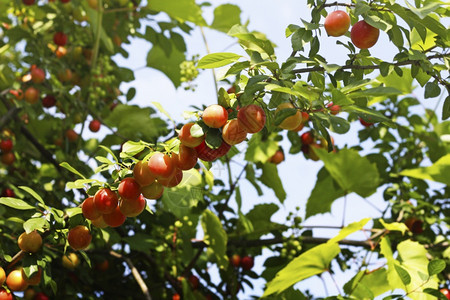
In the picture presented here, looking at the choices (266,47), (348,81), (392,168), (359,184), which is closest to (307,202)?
(359,184)

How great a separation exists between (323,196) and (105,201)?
113 centimetres

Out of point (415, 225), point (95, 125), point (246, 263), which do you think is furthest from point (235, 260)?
point (95, 125)

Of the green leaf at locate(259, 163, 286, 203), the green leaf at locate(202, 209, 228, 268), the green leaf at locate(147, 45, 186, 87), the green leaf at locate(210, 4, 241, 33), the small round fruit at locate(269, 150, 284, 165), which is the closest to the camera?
the green leaf at locate(202, 209, 228, 268)

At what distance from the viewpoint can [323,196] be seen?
193 cm

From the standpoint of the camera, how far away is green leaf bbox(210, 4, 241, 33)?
7.38 feet

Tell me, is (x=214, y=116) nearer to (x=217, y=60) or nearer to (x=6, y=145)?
(x=217, y=60)

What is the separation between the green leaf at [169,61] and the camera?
7.90 ft

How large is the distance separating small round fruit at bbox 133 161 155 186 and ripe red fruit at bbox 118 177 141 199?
12mm

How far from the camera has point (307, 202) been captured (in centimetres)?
190

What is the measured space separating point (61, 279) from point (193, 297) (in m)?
0.44

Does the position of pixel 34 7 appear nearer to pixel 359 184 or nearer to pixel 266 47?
pixel 359 184

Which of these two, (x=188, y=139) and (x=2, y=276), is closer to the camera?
(x=188, y=139)

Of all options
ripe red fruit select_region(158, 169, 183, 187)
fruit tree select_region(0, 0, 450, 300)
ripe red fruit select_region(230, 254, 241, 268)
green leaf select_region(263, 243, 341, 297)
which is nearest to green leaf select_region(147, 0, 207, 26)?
fruit tree select_region(0, 0, 450, 300)

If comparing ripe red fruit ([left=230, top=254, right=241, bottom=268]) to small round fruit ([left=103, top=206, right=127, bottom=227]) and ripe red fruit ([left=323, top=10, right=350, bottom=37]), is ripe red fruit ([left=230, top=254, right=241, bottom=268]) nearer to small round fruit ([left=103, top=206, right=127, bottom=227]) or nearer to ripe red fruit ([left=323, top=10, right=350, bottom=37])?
small round fruit ([left=103, top=206, right=127, bottom=227])
